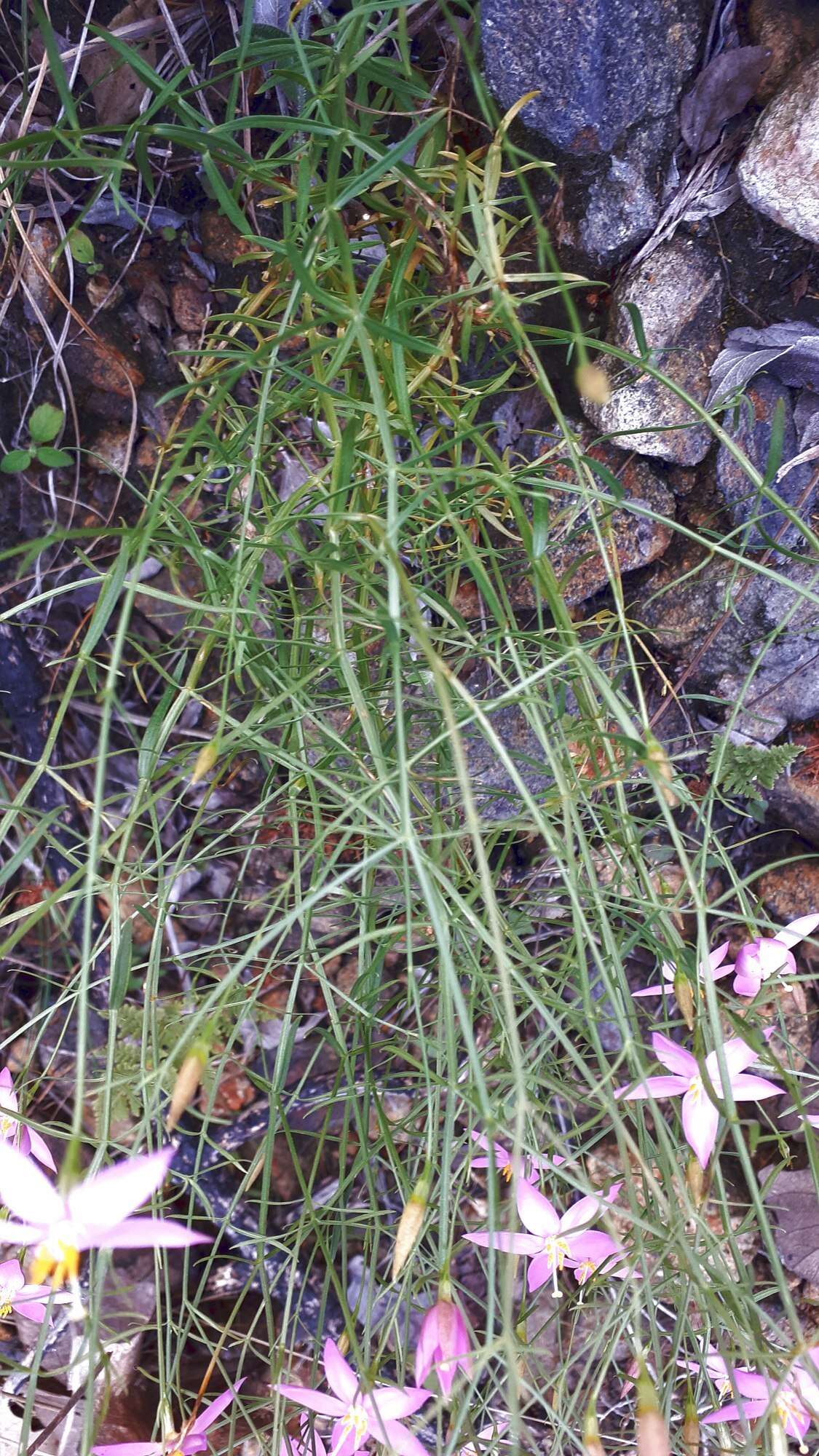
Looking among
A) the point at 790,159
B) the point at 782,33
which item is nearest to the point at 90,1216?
the point at 790,159

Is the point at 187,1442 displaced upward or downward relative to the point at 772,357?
downward

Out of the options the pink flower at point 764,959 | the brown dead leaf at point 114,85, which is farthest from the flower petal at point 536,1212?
the brown dead leaf at point 114,85

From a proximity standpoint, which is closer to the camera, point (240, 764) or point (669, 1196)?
point (669, 1196)

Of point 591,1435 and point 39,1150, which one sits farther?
point 39,1150

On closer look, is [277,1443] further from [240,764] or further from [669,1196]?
[240,764]

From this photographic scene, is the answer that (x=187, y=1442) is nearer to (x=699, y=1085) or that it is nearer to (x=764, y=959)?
(x=699, y=1085)

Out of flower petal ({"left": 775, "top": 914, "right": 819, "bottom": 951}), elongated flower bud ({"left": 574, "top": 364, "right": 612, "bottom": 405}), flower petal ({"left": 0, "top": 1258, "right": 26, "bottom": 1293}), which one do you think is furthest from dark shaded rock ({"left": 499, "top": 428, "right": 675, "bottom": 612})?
flower petal ({"left": 0, "top": 1258, "right": 26, "bottom": 1293})

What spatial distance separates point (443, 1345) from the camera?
0.61 meters

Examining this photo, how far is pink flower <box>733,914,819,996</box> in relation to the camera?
792 mm

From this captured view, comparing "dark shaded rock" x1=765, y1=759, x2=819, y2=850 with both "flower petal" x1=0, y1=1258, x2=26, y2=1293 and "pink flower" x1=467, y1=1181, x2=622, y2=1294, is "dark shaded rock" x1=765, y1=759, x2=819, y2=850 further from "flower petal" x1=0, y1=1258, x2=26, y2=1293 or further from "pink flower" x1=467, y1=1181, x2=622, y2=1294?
"flower petal" x1=0, y1=1258, x2=26, y2=1293

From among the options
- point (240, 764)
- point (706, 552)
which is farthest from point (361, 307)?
point (240, 764)

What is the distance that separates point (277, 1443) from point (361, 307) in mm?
899

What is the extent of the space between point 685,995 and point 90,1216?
0.42 meters

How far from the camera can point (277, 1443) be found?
2.31 feet
